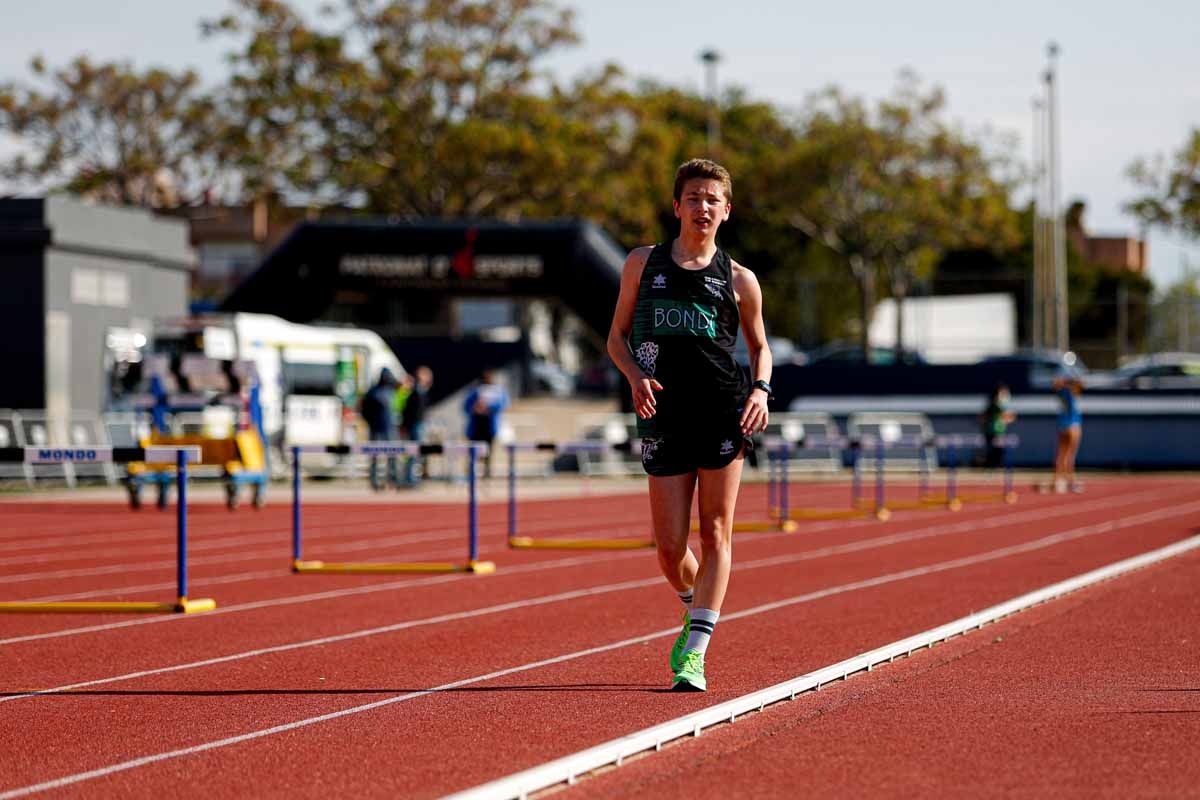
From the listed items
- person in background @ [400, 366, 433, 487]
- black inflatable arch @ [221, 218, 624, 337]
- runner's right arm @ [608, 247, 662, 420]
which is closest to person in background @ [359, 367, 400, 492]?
person in background @ [400, 366, 433, 487]

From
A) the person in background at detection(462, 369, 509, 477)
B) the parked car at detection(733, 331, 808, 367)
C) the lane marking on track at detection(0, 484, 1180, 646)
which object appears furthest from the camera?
the parked car at detection(733, 331, 808, 367)

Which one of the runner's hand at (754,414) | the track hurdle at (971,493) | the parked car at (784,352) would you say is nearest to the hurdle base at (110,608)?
the runner's hand at (754,414)

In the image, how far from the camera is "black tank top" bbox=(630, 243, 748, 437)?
7227 millimetres

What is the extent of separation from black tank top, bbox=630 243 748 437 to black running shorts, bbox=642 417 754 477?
0.04m

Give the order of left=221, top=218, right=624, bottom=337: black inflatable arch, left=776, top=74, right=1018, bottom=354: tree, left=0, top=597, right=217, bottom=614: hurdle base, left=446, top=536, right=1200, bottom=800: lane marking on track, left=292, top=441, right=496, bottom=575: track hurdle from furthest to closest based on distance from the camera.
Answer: left=776, top=74, right=1018, bottom=354: tree < left=221, top=218, right=624, bottom=337: black inflatable arch < left=292, top=441, right=496, bottom=575: track hurdle < left=0, top=597, right=217, bottom=614: hurdle base < left=446, top=536, right=1200, bottom=800: lane marking on track

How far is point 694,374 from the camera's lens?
723cm

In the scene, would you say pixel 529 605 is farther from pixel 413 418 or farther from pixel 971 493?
pixel 413 418

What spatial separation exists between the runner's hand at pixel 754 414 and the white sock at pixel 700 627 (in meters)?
0.72

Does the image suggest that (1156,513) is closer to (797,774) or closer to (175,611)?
(175,611)

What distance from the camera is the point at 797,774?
5.64m

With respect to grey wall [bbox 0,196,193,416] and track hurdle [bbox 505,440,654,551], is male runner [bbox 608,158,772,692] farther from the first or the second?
grey wall [bbox 0,196,193,416]

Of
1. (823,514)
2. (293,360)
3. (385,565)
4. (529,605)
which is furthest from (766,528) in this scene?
(293,360)

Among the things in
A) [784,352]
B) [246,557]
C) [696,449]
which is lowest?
[246,557]

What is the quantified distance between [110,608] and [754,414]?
5.44m
